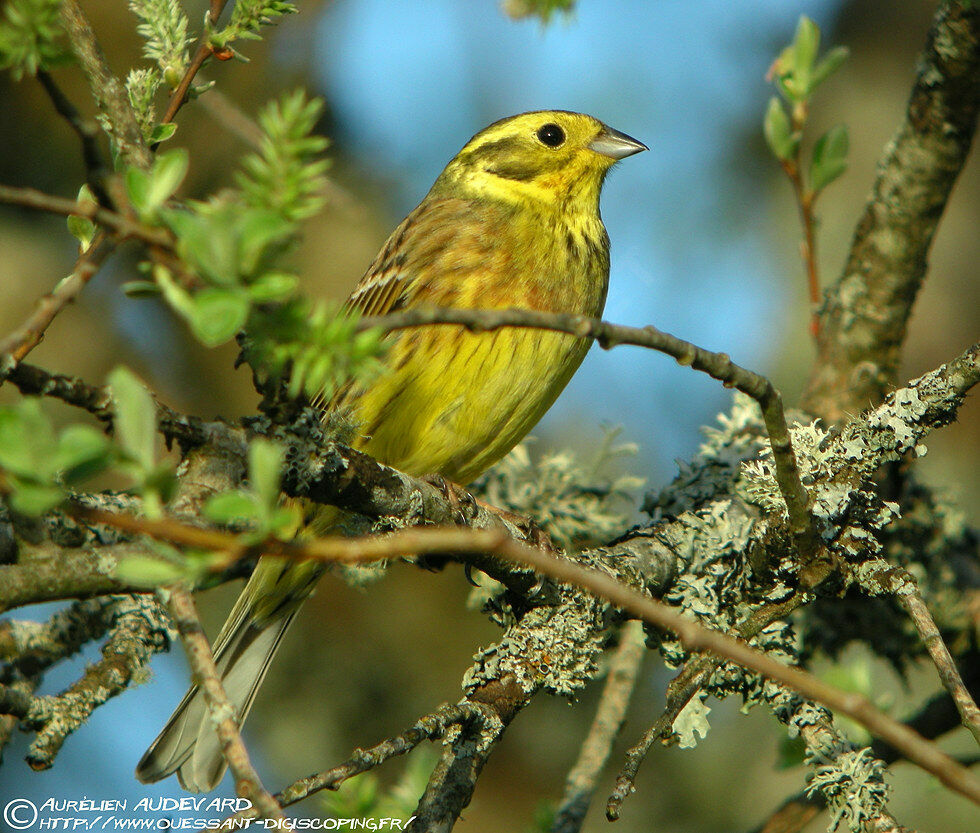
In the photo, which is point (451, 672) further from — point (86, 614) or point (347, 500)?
point (347, 500)

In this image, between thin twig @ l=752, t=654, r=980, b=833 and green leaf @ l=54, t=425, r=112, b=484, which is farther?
thin twig @ l=752, t=654, r=980, b=833

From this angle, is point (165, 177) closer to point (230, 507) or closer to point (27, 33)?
point (27, 33)

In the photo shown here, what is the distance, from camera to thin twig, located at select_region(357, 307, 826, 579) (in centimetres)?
119

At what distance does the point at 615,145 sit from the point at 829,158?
1024 millimetres

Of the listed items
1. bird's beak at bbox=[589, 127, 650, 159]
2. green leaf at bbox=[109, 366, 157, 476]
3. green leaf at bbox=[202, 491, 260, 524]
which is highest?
bird's beak at bbox=[589, 127, 650, 159]

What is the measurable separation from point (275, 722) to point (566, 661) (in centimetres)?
220

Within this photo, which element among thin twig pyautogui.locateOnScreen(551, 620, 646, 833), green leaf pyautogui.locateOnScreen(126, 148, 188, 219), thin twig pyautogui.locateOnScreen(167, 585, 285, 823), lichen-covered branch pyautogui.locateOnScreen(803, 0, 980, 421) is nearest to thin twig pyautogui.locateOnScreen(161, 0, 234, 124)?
green leaf pyautogui.locateOnScreen(126, 148, 188, 219)

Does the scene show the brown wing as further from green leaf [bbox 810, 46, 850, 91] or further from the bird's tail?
green leaf [bbox 810, 46, 850, 91]

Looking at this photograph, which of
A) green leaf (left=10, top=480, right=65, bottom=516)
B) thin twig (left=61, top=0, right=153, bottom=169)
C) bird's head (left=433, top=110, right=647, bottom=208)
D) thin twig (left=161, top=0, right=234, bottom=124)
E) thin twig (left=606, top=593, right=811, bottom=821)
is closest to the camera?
green leaf (left=10, top=480, right=65, bottom=516)

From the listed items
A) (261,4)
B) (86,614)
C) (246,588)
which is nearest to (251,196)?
(261,4)

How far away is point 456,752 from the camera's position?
2.20m

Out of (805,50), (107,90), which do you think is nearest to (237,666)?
(107,90)

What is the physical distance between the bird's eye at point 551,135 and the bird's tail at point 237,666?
1.93 meters

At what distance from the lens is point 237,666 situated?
11.3ft
